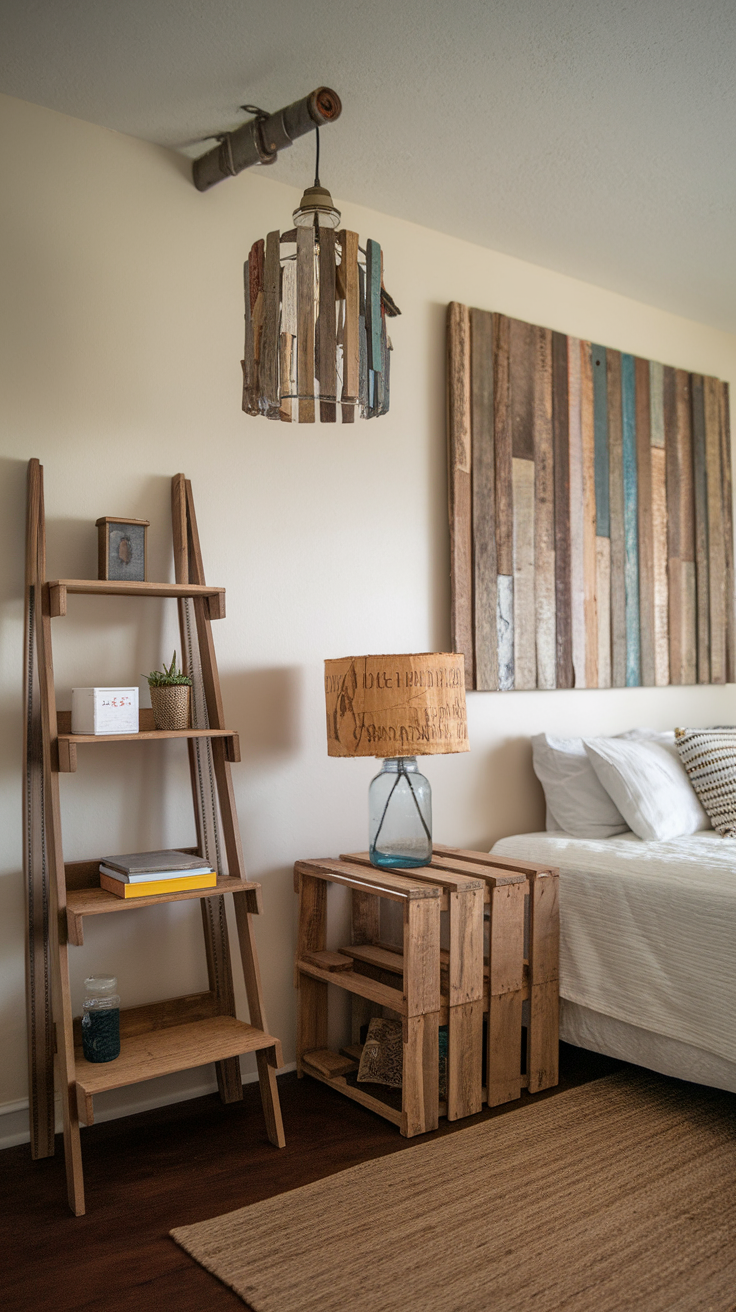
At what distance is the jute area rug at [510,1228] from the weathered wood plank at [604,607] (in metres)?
1.65

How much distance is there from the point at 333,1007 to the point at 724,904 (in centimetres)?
119

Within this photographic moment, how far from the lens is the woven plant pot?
2324 mm

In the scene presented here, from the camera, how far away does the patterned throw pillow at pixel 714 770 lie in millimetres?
3109

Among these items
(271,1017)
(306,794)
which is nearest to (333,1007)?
(271,1017)

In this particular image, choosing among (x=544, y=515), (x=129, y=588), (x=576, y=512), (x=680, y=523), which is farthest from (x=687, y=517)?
(x=129, y=588)

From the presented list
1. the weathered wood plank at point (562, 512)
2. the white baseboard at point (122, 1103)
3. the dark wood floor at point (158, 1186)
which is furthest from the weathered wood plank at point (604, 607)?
the white baseboard at point (122, 1103)

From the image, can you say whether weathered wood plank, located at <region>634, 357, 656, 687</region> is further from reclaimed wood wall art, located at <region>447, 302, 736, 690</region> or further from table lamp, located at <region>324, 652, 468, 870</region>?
table lamp, located at <region>324, 652, 468, 870</region>

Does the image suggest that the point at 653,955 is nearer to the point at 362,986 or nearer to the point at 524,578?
the point at 362,986

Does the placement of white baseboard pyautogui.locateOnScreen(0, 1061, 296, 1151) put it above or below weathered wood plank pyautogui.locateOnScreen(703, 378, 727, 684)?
below

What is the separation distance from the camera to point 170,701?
2322 millimetres

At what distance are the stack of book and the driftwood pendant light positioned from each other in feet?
3.66

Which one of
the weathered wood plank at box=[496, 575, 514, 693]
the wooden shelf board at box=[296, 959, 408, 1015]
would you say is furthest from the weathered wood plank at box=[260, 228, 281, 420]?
the wooden shelf board at box=[296, 959, 408, 1015]

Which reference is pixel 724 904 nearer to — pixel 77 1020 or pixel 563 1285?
pixel 563 1285

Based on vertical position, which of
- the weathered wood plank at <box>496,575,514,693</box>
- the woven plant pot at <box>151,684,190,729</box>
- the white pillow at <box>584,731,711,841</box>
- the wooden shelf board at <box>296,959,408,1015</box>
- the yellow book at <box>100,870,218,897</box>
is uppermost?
the weathered wood plank at <box>496,575,514,693</box>
